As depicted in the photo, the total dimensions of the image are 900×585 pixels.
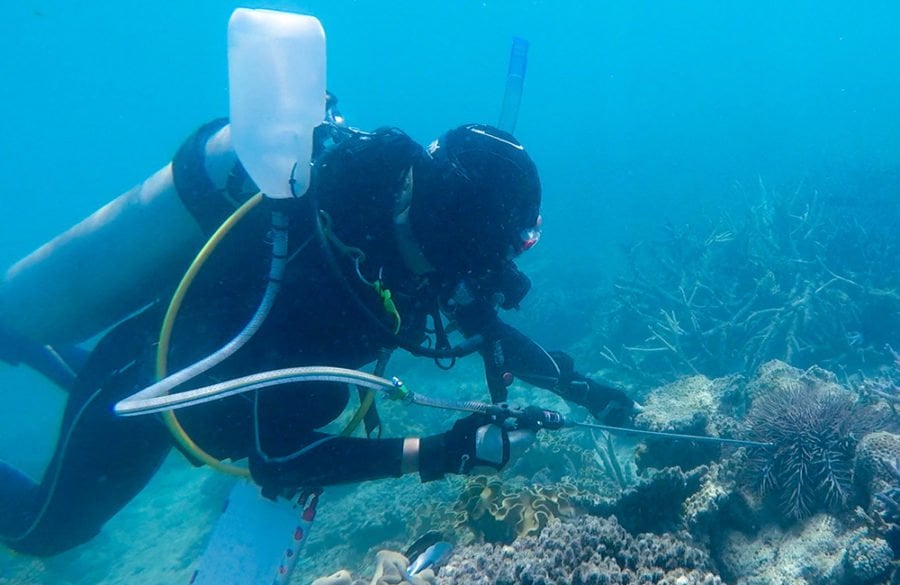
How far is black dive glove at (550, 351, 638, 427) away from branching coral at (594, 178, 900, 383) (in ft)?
13.0

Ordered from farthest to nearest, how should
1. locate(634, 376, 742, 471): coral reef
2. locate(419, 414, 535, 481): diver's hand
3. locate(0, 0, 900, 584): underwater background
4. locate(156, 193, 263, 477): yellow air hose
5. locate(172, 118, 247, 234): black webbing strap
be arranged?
1. locate(0, 0, 900, 584): underwater background
2. locate(634, 376, 742, 471): coral reef
3. locate(172, 118, 247, 234): black webbing strap
4. locate(419, 414, 535, 481): diver's hand
5. locate(156, 193, 263, 477): yellow air hose

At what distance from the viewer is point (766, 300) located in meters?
8.21

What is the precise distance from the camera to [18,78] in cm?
8469

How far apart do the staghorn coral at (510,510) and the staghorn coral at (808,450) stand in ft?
4.31

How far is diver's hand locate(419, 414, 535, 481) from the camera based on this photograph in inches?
111

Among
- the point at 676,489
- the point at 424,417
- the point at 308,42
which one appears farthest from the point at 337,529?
the point at 308,42

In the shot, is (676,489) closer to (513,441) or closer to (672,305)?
(513,441)

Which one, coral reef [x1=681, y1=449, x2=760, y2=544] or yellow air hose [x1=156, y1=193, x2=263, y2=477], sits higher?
yellow air hose [x1=156, y1=193, x2=263, y2=477]

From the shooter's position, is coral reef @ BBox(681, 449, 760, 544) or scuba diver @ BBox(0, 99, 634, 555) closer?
scuba diver @ BBox(0, 99, 634, 555)

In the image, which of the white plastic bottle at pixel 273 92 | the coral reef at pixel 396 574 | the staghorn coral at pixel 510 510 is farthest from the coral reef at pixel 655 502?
the white plastic bottle at pixel 273 92

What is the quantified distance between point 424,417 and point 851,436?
785cm

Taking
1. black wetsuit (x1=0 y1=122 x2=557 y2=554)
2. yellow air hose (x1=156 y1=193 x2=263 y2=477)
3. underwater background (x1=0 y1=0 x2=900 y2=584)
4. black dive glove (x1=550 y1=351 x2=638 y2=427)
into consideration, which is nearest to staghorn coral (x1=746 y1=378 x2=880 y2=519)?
underwater background (x1=0 y1=0 x2=900 y2=584)

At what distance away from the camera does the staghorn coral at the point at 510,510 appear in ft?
12.5

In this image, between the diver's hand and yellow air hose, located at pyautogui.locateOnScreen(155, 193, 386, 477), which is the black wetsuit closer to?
yellow air hose, located at pyautogui.locateOnScreen(155, 193, 386, 477)
